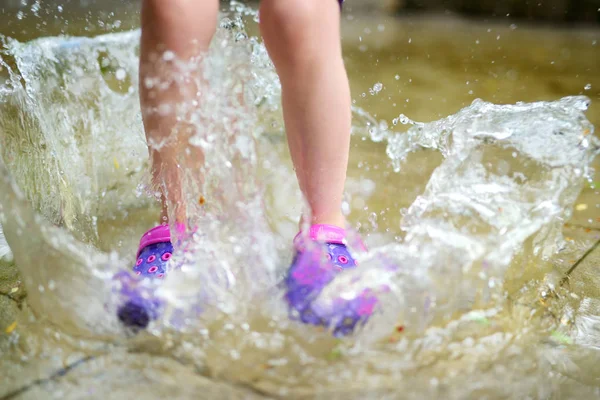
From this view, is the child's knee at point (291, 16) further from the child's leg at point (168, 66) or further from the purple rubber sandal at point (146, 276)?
the purple rubber sandal at point (146, 276)

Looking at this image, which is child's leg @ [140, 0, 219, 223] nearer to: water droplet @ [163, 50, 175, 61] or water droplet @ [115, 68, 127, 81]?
water droplet @ [163, 50, 175, 61]

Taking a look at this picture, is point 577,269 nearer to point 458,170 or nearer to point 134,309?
point 458,170

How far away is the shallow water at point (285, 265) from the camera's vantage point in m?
0.75

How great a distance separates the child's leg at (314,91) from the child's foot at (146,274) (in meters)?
0.26

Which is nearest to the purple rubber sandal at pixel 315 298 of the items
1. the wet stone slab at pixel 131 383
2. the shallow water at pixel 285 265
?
the shallow water at pixel 285 265

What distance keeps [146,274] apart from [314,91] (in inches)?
15.6

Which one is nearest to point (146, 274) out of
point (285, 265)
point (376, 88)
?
point (285, 265)

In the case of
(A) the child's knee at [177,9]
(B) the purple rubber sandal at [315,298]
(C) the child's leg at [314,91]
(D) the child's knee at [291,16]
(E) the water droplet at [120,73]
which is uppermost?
(A) the child's knee at [177,9]

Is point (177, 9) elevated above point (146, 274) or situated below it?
above

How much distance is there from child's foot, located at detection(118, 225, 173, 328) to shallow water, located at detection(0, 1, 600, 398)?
19mm

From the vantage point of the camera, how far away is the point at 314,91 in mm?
968

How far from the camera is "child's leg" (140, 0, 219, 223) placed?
875mm

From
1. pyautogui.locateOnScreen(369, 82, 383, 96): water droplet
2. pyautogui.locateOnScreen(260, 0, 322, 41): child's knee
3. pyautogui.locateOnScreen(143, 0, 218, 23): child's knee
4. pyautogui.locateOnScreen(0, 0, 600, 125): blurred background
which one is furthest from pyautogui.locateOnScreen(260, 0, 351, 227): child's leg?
pyautogui.locateOnScreen(369, 82, 383, 96): water droplet

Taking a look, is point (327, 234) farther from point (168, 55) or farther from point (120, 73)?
point (120, 73)
